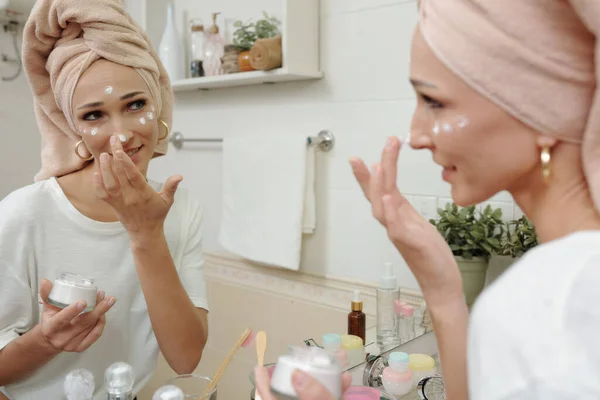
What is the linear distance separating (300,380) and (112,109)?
0.61 meters

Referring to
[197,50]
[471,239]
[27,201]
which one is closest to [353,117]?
[471,239]

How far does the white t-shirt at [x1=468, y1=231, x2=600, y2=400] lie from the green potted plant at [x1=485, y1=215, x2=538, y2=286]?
70 cm

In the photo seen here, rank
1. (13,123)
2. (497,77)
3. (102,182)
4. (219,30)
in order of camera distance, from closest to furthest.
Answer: (497,77) < (102,182) < (219,30) < (13,123)

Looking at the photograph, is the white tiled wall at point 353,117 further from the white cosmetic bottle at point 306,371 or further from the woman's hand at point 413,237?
the white cosmetic bottle at point 306,371

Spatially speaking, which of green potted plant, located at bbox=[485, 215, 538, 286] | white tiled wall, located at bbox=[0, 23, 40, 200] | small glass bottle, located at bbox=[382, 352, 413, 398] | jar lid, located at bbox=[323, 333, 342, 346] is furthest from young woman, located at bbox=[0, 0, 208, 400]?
white tiled wall, located at bbox=[0, 23, 40, 200]

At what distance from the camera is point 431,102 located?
0.51 meters

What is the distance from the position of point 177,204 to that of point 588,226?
79cm

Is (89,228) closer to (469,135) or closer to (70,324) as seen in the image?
(70,324)

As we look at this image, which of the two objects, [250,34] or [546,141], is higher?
[250,34]

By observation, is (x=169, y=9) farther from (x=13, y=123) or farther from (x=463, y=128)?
(x=463, y=128)

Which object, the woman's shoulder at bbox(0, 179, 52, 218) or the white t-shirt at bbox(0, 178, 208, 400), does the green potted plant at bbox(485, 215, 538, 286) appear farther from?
the woman's shoulder at bbox(0, 179, 52, 218)

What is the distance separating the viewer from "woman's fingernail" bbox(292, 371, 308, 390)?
44 cm

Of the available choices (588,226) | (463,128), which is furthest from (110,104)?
(588,226)

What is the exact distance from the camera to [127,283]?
976mm
